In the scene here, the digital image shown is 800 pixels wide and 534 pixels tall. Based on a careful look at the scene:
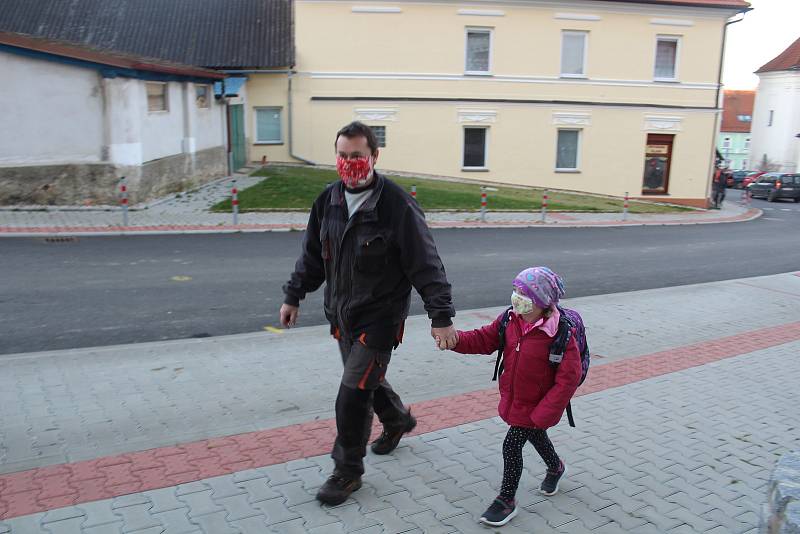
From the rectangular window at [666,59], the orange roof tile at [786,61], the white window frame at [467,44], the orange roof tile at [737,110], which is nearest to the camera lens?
the white window frame at [467,44]

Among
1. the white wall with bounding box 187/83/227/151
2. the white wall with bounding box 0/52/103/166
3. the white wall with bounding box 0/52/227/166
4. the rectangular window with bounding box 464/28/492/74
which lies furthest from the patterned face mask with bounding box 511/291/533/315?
the rectangular window with bounding box 464/28/492/74

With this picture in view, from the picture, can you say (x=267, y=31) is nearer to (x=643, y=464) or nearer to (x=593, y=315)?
(x=593, y=315)

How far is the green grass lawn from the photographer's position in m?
19.5

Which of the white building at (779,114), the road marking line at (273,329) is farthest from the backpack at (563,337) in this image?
the white building at (779,114)

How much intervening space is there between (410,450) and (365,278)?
1492 mm

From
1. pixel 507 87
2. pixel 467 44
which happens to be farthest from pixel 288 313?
pixel 507 87

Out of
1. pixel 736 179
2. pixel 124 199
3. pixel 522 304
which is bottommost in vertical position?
pixel 736 179

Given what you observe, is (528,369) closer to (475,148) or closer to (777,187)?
(475,148)

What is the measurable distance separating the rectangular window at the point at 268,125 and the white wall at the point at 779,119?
1725 inches

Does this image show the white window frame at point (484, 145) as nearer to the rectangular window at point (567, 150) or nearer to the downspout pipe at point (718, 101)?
the rectangular window at point (567, 150)

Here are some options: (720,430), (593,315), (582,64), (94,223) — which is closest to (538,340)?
(720,430)

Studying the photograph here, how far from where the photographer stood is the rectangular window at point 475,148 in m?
27.6

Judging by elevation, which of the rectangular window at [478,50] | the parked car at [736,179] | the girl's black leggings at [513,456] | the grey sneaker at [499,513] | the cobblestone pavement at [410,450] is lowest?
the parked car at [736,179]

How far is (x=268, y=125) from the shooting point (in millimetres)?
27266
